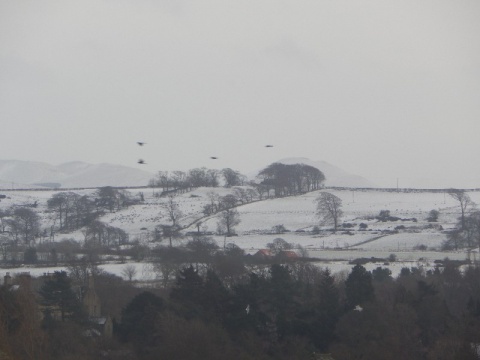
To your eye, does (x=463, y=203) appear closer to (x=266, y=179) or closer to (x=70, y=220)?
(x=266, y=179)

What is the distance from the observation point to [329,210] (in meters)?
65.8

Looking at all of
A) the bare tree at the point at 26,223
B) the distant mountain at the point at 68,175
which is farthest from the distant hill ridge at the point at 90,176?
the bare tree at the point at 26,223

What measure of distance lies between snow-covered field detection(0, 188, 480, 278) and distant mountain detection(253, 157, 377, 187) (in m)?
43.8

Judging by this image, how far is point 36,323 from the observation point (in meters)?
22.9

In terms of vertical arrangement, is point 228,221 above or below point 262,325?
above

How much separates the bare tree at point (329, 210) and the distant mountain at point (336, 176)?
53285 millimetres

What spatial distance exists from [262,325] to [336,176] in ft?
395

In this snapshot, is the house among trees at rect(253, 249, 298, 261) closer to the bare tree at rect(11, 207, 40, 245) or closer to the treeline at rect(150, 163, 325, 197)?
the bare tree at rect(11, 207, 40, 245)

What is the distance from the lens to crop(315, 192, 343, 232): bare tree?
6438 centimetres

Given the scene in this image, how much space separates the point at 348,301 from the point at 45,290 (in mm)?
9567

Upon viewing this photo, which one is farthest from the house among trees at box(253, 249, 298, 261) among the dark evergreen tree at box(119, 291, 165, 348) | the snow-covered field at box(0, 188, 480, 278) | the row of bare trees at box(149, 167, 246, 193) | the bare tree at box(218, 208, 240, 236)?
the row of bare trees at box(149, 167, 246, 193)

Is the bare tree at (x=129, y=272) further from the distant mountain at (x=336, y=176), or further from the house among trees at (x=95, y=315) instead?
the distant mountain at (x=336, y=176)

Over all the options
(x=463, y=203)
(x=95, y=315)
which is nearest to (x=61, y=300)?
Answer: (x=95, y=315)

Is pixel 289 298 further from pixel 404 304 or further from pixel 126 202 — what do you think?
pixel 126 202
